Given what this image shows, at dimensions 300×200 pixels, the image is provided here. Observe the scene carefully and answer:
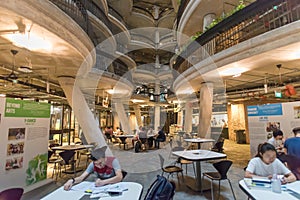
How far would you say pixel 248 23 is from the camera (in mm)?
5297

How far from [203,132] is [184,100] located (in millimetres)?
6440

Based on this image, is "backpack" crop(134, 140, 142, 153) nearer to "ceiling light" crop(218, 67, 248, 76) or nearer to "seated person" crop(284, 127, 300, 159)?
"ceiling light" crop(218, 67, 248, 76)

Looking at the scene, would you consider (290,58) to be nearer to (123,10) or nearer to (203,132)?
(203,132)

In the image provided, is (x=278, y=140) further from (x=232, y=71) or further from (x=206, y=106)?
(x=206, y=106)

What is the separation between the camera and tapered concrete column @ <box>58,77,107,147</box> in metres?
7.17

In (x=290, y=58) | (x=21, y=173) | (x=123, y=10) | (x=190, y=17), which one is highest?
(x=123, y=10)

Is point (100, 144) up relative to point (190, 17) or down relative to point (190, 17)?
down

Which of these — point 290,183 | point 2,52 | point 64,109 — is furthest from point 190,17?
point 64,109

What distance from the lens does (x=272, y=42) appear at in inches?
165

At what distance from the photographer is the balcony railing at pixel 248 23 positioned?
171 inches

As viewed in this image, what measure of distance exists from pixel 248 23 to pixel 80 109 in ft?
21.0

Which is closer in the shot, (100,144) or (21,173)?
(21,173)

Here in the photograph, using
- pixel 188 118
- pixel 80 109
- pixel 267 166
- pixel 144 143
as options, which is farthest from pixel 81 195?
pixel 188 118

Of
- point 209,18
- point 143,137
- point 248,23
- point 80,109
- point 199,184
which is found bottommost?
point 199,184
